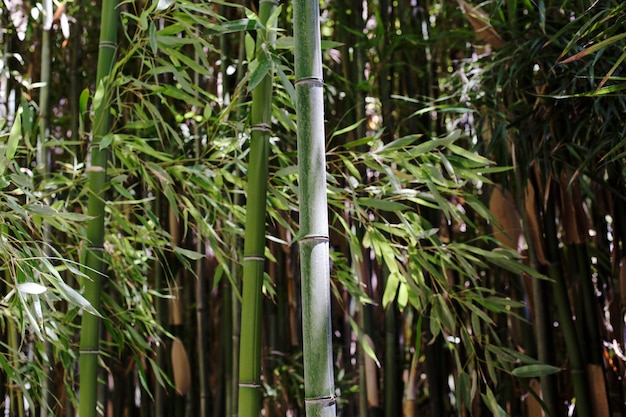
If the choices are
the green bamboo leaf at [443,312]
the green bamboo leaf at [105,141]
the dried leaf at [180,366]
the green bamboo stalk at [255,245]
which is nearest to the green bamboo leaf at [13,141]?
the green bamboo leaf at [105,141]

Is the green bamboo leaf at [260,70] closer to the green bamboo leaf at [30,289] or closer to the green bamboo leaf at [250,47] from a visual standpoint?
the green bamboo leaf at [250,47]

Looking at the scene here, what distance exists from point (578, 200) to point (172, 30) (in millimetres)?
1184

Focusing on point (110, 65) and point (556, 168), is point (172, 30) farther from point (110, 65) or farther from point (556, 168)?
point (556, 168)

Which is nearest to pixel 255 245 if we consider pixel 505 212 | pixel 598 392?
pixel 505 212

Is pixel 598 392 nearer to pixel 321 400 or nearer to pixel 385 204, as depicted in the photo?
pixel 385 204

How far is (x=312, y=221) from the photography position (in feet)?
3.75

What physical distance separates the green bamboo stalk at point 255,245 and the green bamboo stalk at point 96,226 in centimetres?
30

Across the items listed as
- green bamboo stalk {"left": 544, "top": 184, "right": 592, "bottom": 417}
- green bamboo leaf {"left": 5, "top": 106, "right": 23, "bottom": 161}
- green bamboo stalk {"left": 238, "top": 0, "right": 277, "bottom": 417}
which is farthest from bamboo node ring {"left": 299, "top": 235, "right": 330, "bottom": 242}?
green bamboo stalk {"left": 544, "top": 184, "right": 592, "bottom": 417}

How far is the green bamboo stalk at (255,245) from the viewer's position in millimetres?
1302

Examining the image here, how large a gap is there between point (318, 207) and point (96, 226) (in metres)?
0.55

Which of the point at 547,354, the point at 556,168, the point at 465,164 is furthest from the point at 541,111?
the point at 547,354

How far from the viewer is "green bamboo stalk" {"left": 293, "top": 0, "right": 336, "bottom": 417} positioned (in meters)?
1.11

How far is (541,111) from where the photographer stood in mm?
1993

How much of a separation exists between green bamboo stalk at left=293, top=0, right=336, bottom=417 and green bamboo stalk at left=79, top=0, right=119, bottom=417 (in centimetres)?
46
